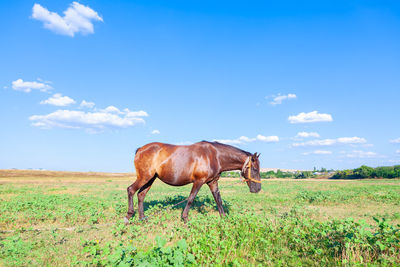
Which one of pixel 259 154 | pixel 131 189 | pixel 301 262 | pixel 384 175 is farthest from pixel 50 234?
pixel 384 175

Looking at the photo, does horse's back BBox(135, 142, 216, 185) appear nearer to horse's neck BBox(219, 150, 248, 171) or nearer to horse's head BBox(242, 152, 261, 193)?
horse's neck BBox(219, 150, 248, 171)

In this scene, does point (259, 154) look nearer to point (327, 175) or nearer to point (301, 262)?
point (301, 262)

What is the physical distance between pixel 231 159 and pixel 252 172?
1.08 meters

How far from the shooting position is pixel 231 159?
9.66 m

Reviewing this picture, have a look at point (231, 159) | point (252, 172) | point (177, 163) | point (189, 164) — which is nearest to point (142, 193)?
point (177, 163)

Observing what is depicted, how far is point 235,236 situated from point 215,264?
1.80 m

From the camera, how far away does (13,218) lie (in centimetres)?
941

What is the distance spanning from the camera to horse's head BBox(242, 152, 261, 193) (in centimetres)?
976

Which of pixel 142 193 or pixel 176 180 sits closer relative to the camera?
pixel 176 180

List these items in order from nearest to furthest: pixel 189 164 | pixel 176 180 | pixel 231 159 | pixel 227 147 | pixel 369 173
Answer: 1. pixel 189 164
2. pixel 176 180
3. pixel 231 159
4. pixel 227 147
5. pixel 369 173

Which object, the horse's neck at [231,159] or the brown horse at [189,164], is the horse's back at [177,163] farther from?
the horse's neck at [231,159]

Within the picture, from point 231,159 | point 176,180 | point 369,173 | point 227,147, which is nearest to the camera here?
point 176,180

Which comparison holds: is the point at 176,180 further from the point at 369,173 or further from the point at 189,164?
the point at 369,173

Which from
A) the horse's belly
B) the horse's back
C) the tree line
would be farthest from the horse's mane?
the tree line
